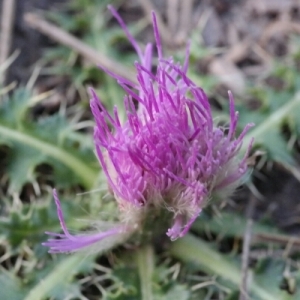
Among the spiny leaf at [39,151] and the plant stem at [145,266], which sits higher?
the spiny leaf at [39,151]

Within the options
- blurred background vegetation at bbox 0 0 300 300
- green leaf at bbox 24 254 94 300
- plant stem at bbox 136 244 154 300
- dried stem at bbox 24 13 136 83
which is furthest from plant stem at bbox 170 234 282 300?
dried stem at bbox 24 13 136 83

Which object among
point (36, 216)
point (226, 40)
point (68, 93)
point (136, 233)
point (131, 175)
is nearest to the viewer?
point (131, 175)

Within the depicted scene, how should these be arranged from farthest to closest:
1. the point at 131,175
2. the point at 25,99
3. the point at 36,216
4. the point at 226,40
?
the point at 226,40 < the point at 25,99 < the point at 36,216 < the point at 131,175

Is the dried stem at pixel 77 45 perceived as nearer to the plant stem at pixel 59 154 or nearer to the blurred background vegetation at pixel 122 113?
the blurred background vegetation at pixel 122 113

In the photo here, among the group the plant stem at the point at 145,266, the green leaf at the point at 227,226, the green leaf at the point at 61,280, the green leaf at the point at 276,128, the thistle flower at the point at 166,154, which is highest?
the thistle flower at the point at 166,154

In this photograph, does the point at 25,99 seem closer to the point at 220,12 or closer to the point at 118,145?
the point at 118,145

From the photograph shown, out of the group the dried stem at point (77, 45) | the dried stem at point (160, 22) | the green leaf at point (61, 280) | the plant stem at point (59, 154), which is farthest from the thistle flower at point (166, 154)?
the dried stem at point (160, 22)

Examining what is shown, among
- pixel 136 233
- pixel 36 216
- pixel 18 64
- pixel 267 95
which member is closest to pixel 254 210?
pixel 267 95
